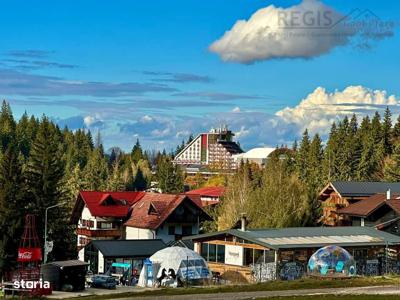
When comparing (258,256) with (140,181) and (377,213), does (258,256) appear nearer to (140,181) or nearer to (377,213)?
(377,213)

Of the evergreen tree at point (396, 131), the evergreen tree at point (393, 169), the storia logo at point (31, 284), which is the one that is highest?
the evergreen tree at point (396, 131)

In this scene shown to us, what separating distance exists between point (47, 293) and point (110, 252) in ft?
69.3

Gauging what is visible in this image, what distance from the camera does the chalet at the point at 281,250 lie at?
52.2m

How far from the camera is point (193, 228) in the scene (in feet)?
262

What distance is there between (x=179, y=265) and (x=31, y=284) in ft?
34.7

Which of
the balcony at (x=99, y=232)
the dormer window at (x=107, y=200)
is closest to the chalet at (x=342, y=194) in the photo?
the balcony at (x=99, y=232)

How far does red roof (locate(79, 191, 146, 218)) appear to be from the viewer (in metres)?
83.2

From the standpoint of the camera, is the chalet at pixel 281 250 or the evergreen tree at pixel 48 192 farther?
the evergreen tree at pixel 48 192

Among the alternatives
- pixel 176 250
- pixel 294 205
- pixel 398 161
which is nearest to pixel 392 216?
pixel 294 205

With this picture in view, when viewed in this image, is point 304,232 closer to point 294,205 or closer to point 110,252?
point 294,205

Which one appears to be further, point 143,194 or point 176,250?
point 143,194

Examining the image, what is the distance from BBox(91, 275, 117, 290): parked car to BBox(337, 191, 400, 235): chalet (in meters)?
25.3

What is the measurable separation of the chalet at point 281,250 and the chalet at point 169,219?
19.6 metres

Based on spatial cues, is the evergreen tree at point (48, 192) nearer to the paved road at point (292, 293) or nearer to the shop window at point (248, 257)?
the shop window at point (248, 257)
